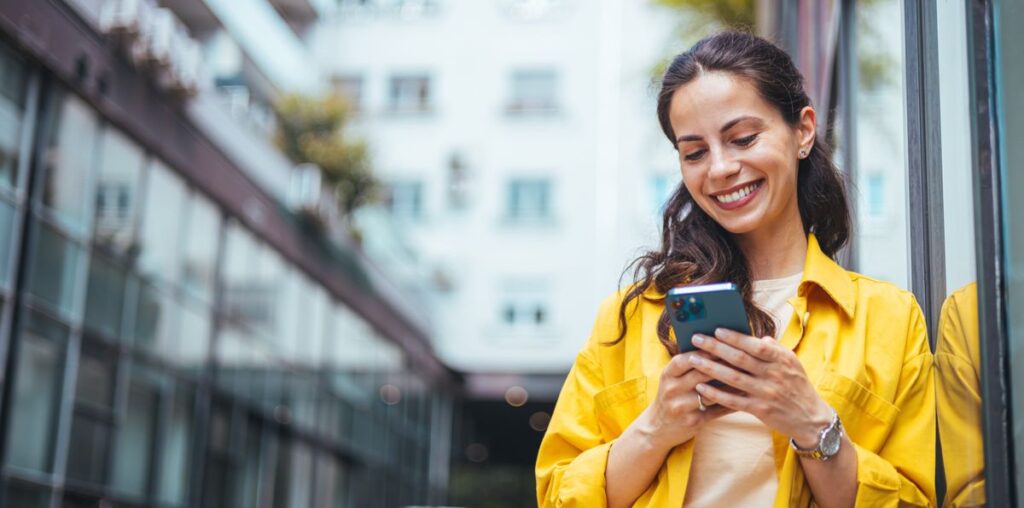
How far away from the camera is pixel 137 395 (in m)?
13.0

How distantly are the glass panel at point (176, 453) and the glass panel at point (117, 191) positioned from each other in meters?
2.14

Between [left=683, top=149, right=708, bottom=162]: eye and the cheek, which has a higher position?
[left=683, top=149, right=708, bottom=162]: eye

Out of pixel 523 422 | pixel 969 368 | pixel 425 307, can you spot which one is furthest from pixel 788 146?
pixel 523 422

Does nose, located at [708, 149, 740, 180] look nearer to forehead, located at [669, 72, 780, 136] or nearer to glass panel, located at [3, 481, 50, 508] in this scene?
forehead, located at [669, 72, 780, 136]

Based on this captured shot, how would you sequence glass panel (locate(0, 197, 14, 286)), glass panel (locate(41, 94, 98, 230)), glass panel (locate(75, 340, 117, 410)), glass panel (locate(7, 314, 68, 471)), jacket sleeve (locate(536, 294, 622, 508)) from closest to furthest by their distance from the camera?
jacket sleeve (locate(536, 294, 622, 508)) < glass panel (locate(0, 197, 14, 286)) < glass panel (locate(7, 314, 68, 471)) < glass panel (locate(41, 94, 98, 230)) < glass panel (locate(75, 340, 117, 410))

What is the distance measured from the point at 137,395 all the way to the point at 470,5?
16457 mm

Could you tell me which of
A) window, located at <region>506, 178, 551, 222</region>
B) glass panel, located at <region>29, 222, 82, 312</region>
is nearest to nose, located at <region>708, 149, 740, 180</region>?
glass panel, located at <region>29, 222, 82, 312</region>

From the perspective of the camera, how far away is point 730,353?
187 cm

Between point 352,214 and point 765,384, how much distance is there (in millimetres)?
18585

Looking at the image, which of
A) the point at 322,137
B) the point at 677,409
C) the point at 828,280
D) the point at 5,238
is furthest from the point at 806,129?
the point at 322,137

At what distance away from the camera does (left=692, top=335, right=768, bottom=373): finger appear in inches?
73.6

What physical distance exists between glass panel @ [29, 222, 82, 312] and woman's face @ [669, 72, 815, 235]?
31.0 feet

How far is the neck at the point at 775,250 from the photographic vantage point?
2367mm

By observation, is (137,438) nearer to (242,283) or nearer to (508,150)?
(242,283)
